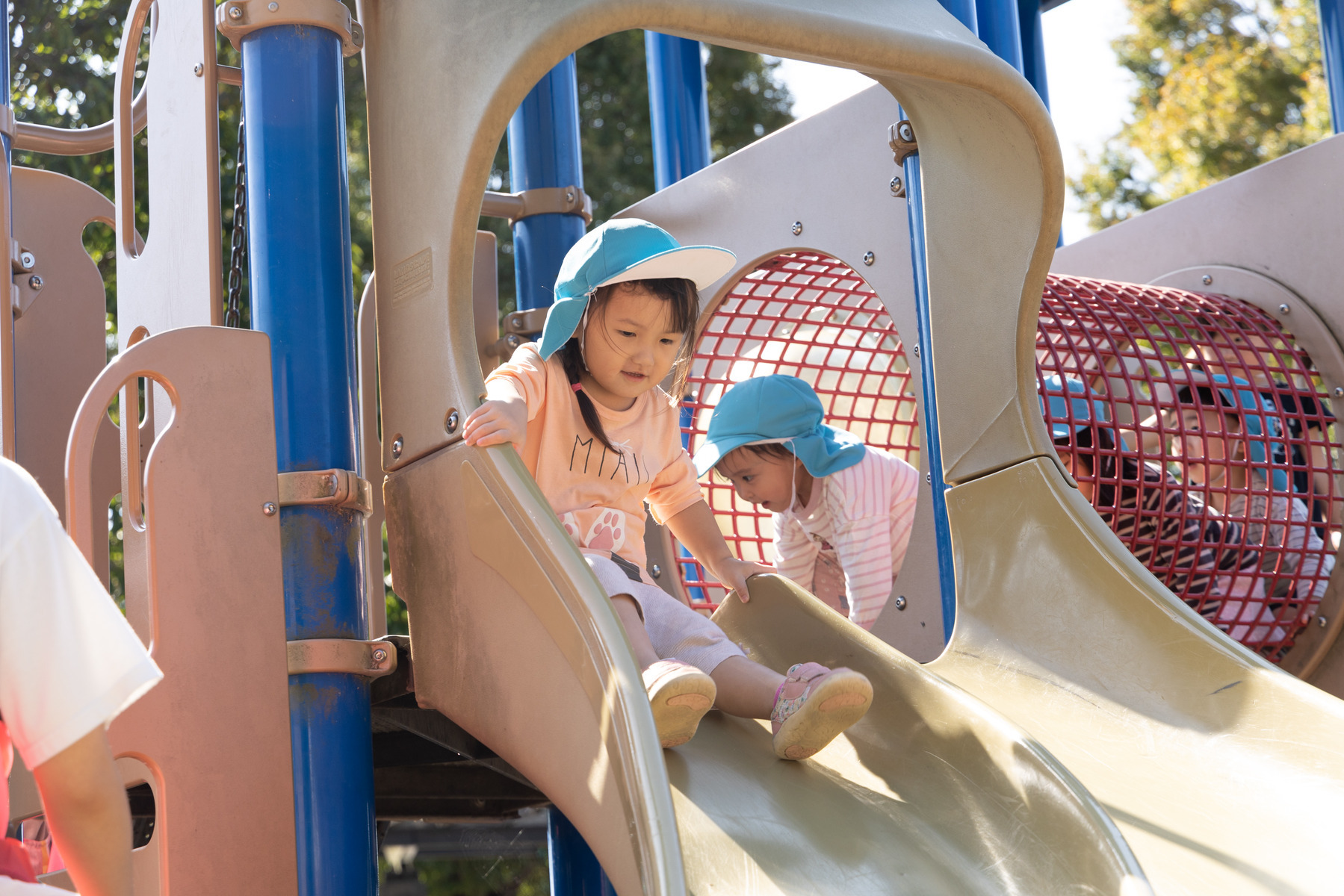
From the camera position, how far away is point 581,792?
1816mm

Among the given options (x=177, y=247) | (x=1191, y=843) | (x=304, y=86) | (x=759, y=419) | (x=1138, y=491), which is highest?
(x=304, y=86)

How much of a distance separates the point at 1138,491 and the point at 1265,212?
134cm

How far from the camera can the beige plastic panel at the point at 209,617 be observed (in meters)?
1.96

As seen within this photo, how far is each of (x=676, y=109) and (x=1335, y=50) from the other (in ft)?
8.36

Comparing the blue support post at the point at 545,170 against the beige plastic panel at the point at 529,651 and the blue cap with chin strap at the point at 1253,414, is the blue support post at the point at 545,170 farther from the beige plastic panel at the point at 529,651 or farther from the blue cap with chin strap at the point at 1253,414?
the blue cap with chin strap at the point at 1253,414

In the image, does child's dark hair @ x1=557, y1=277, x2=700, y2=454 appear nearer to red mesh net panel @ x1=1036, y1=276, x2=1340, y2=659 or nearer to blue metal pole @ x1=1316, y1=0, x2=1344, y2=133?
red mesh net panel @ x1=1036, y1=276, x2=1340, y2=659

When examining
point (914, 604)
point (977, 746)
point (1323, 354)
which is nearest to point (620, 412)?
point (977, 746)

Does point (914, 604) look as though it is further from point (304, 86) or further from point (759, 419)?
point (304, 86)

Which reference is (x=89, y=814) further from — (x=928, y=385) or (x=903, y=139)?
(x=903, y=139)

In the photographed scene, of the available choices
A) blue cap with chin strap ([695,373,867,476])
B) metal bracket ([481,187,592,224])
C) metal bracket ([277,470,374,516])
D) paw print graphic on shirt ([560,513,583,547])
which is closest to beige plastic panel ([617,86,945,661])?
blue cap with chin strap ([695,373,867,476])

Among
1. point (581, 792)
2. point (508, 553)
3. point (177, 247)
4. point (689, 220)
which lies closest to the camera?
point (581, 792)

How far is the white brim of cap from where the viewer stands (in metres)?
2.50

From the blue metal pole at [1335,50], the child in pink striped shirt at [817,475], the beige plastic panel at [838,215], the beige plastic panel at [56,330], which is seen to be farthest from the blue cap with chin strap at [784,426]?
the blue metal pole at [1335,50]

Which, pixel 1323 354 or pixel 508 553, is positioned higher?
pixel 1323 354
